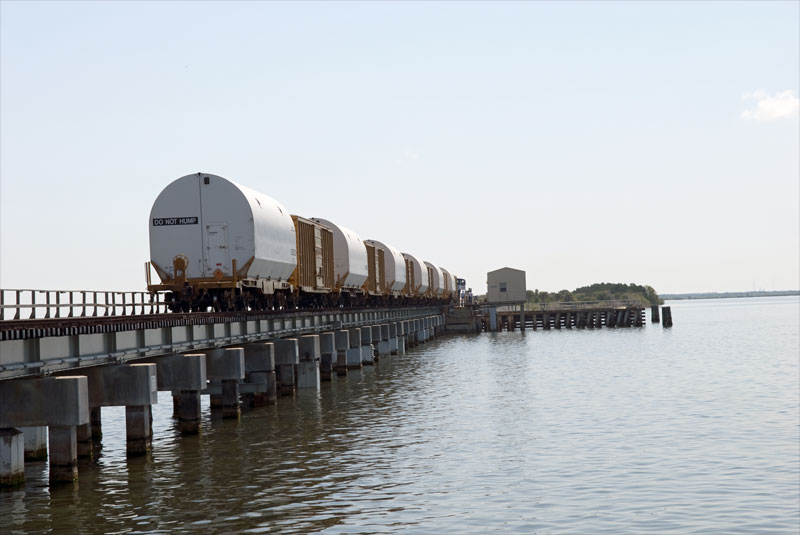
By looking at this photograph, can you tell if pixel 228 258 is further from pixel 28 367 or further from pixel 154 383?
pixel 28 367

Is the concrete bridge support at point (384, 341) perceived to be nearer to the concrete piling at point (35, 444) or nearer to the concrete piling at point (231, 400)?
the concrete piling at point (231, 400)

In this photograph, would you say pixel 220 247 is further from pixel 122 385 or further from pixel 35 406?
pixel 35 406

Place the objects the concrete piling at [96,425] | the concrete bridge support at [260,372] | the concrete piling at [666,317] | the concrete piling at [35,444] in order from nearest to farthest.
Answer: the concrete piling at [35,444]
the concrete piling at [96,425]
the concrete bridge support at [260,372]
the concrete piling at [666,317]

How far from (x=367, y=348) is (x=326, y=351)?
1334 cm

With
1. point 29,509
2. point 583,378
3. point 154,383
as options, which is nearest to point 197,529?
point 29,509

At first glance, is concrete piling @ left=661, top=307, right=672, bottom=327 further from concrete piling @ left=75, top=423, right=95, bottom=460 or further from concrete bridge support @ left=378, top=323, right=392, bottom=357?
concrete piling @ left=75, top=423, right=95, bottom=460

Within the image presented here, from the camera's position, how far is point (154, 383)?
921 inches

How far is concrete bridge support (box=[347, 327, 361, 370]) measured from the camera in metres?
52.1

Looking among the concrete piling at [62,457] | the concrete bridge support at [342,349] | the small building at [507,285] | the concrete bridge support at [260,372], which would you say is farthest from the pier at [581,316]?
the concrete piling at [62,457]

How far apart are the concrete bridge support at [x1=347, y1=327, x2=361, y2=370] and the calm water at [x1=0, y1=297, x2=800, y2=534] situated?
29.8 ft

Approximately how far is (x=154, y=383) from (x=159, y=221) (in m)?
13.8

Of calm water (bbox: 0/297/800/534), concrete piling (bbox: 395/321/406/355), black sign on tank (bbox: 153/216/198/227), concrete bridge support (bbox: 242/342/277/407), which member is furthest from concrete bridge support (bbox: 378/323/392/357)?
black sign on tank (bbox: 153/216/198/227)

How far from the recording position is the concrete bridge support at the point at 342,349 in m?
48.1

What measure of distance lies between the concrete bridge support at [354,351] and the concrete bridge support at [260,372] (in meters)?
15.6
